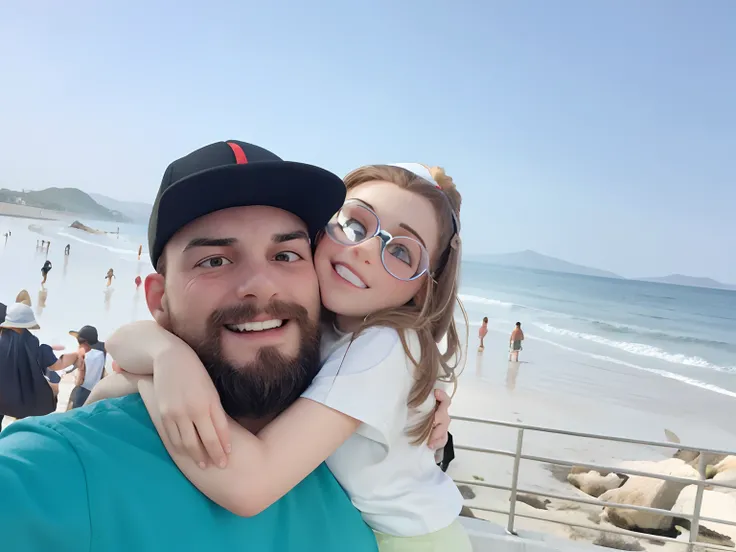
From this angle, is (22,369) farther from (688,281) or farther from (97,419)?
(688,281)

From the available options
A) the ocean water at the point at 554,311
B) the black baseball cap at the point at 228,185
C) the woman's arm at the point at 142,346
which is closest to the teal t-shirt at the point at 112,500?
the woman's arm at the point at 142,346

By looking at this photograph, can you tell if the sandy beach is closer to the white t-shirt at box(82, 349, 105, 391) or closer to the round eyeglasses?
the white t-shirt at box(82, 349, 105, 391)

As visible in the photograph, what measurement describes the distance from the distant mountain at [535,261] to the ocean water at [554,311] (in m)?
31.9

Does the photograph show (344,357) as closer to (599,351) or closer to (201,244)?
(201,244)

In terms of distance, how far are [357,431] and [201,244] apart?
0.70 metres

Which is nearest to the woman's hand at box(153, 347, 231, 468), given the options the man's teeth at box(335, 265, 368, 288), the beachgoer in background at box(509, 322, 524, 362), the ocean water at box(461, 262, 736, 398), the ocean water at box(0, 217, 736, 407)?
the man's teeth at box(335, 265, 368, 288)

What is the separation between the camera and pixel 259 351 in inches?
50.7

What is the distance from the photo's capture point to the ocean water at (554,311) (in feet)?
71.9

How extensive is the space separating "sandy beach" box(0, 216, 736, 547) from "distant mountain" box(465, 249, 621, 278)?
56276 mm

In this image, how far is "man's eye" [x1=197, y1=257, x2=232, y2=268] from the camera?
135 centimetres

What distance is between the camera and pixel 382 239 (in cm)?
174

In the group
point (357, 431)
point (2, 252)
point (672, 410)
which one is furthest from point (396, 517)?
point (2, 252)

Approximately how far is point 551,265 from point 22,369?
8780 cm

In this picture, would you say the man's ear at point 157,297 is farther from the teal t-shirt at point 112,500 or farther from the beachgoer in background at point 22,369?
the beachgoer in background at point 22,369
